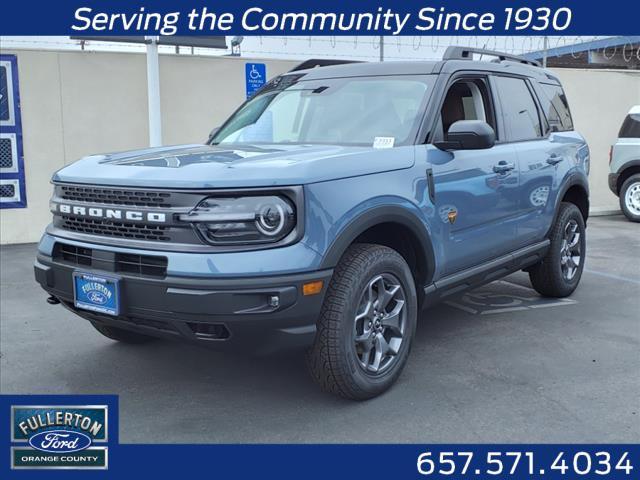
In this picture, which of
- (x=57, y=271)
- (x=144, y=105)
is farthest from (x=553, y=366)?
(x=144, y=105)

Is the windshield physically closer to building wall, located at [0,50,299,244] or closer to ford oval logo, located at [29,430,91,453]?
ford oval logo, located at [29,430,91,453]

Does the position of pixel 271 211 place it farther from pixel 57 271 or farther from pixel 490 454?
pixel 490 454

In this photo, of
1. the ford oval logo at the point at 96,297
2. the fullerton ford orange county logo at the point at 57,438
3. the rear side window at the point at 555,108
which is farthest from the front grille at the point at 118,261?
the rear side window at the point at 555,108

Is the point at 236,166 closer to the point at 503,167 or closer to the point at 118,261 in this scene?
the point at 118,261

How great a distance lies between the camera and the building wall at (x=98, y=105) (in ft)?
29.0

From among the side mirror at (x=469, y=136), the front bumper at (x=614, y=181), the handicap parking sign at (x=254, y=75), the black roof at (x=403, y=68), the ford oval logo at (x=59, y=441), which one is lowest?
the ford oval logo at (x=59, y=441)

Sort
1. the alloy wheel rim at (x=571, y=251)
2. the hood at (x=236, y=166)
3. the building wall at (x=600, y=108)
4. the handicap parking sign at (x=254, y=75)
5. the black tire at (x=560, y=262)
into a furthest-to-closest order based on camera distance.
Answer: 1. the building wall at (x=600, y=108)
2. the handicap parking sign at (x=254, y=75)
3. the alloy wheel rim at (x=571, y=251)
4. the black tire at (x=560, y=262)
5. the hood at (x=236, y=166)

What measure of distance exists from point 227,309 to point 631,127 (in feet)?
31.6

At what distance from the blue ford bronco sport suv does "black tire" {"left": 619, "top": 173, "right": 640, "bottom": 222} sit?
21.9ft

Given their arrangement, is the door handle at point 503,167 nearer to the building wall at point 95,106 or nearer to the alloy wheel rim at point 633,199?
the building wall at point 95,106

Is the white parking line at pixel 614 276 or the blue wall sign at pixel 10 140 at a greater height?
the blue wall sign at pixel 10 140

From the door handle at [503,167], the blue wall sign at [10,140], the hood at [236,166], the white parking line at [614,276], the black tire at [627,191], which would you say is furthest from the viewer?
the black tire at [627,191]

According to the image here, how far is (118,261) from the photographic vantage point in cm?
325

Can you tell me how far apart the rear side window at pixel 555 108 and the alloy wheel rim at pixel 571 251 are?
86 centimetres
